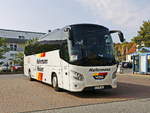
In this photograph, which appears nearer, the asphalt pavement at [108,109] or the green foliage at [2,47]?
the asphalt pavement at [108,109]

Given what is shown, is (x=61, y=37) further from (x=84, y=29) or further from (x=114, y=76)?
(x=114, y=76)

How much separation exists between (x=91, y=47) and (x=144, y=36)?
1827cm

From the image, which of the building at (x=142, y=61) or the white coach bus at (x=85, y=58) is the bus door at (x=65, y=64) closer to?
the white coach bus at (x=85, y=58)

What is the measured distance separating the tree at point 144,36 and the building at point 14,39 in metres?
37.5

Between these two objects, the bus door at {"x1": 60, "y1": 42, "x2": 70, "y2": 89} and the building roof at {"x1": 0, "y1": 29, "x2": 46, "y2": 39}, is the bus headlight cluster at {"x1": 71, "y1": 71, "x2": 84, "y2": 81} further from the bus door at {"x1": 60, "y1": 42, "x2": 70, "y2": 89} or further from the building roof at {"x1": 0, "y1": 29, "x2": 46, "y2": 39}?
the building roof at {"x1": 0, "y1": 29, "x2": 46, "y2": 39}

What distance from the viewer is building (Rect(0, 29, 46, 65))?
2148 inches

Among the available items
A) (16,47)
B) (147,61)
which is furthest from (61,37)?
(16,47)

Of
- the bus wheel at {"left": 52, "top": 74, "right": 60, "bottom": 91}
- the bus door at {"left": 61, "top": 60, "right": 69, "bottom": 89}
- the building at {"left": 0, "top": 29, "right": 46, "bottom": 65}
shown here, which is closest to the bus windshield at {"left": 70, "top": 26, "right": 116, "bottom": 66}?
the bus door at {"left": 61, "top": 60, "right": 69, "bottom": 89}

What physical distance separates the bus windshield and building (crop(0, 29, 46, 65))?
46400 mm

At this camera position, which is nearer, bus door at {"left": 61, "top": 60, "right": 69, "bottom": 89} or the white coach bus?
the white coach bus

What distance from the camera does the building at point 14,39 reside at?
5457 centimetres

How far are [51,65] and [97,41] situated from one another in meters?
3.63

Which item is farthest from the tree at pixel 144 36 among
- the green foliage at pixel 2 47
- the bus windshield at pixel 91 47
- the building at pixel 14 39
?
the building at pixel 14 39

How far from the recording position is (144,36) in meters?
A: 25.0
